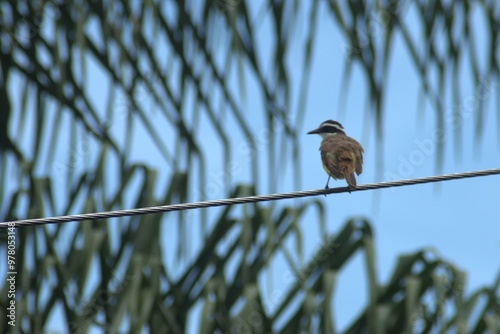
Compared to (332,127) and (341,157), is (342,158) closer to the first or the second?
(341,157)

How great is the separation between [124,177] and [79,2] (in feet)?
3.60

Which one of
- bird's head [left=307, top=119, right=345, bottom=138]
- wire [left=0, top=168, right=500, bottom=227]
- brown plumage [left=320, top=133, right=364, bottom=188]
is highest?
bird's head [left=307, top=119, right=345, bottom=138]

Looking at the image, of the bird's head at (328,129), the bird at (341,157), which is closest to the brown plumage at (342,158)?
the bird at (341,157)

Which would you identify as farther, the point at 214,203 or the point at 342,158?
the point at 342,158

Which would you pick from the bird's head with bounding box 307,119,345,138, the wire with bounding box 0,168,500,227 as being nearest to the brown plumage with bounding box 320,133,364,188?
the bird's head with bounding box 307,119,345,138

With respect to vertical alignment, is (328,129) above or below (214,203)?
above

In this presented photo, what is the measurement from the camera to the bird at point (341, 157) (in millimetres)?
7183

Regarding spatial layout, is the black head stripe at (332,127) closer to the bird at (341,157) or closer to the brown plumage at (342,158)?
the bird at (341,157)

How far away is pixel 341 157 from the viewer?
7.31m

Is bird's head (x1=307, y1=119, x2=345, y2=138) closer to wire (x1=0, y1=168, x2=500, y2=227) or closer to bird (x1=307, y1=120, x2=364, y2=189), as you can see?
bird (x1=307, y1=120, x2=364, y2=189)

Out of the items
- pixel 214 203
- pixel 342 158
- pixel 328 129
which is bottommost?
pixel 214 203

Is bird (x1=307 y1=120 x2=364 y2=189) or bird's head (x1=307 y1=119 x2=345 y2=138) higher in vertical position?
bird's head (x1=307 y1=119 x2=345 y2=138)

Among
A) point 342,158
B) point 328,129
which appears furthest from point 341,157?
point 328,129

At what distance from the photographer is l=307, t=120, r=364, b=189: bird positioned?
7183 millimetres
